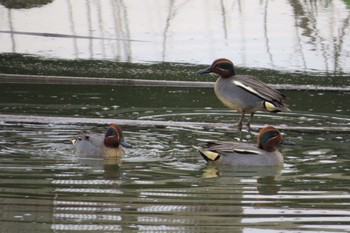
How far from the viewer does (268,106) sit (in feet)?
48.0

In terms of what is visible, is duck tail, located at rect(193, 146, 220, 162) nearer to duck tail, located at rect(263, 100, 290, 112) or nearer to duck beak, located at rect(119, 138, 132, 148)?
duck beak, located at rect(119, 138, 132, 148)

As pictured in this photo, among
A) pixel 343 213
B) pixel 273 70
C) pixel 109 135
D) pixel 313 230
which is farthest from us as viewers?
pixel 273 70

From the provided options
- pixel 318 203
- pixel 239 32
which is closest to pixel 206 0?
pixel 239 32

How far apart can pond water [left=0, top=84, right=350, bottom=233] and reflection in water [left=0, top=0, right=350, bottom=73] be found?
2.21 m

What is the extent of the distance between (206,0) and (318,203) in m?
12.1

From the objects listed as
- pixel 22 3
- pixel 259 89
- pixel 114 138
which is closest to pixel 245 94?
pixel 259 89

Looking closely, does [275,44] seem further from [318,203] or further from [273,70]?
[318,203]

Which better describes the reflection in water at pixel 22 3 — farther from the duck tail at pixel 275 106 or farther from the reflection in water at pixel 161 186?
the reflection in water at pixel 161 186

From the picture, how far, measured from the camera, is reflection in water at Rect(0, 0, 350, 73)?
60.6 feet

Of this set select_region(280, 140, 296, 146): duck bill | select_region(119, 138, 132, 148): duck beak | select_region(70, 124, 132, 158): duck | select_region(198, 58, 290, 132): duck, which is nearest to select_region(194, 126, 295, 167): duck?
select_region(280, 140, 296, 146): duck bill

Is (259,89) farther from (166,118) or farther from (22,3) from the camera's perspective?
(22,3)

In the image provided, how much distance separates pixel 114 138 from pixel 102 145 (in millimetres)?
358

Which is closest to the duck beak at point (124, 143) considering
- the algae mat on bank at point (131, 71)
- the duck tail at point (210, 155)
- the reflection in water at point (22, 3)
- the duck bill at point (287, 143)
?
the duck tail at point (210, 155)

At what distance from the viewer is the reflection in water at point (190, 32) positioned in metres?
18.5
